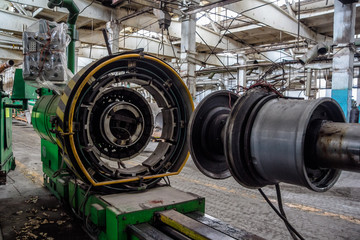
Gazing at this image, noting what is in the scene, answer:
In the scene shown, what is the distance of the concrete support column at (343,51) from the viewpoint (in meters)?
5.97

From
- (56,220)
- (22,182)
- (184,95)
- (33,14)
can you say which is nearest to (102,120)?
(184,95)

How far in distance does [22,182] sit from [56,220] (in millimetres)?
1755

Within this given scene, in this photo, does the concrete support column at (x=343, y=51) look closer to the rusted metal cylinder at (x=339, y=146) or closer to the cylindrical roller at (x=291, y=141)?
the cylindrical roller at (x=291, y=141)

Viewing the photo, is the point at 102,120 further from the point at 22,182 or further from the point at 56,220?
the point at 22,182

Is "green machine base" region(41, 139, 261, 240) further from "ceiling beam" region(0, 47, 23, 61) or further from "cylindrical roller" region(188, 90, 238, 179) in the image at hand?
"ceiling beam" region(0, 47, 23, 61)

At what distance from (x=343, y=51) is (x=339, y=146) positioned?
19.6ft

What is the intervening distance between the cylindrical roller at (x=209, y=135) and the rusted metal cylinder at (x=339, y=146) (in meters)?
0.60

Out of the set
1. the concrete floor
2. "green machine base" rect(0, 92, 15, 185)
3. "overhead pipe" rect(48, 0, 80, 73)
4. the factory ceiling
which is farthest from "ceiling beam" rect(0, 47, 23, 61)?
"overhead pipe" rect(48, 0, 80, 73)

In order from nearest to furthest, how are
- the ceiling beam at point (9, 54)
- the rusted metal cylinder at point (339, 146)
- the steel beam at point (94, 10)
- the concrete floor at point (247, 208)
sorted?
the rusted metal cylinder at point (339, 146), the concrete floor at point (247, 208), the steel beam at point (94, 10), the ceiling beam at point (9, 54)

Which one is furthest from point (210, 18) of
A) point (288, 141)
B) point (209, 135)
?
point (288, 141)

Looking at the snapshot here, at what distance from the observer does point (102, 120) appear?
2471mm

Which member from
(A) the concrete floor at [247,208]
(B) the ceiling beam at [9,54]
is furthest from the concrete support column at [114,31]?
(B) the ceiling beam at [9,54]

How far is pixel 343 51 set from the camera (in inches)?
240

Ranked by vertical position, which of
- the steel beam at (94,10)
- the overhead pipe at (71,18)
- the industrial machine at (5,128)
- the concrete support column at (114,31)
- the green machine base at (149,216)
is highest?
the steel beam at (94,10)
